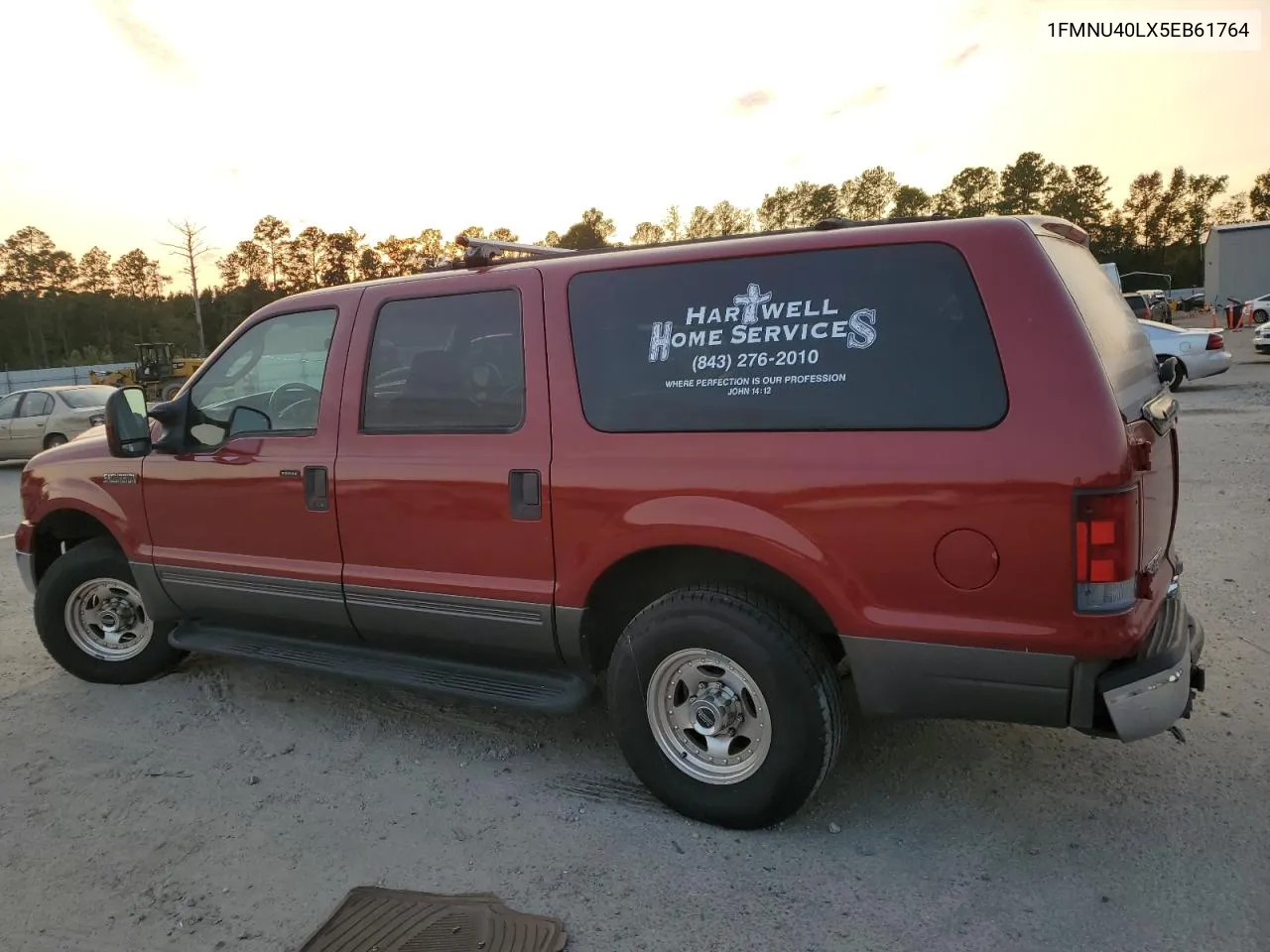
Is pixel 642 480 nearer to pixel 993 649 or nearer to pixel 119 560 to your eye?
pixel 993 649

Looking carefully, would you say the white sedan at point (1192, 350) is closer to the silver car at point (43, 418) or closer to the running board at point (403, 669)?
the running board at point (403, 669)

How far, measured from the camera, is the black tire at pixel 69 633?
4.65 meters

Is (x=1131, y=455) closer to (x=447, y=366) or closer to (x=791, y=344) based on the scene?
(x=791, y=344)

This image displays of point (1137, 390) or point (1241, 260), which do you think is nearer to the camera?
point (1137, 390)

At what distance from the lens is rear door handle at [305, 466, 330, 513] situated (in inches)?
148

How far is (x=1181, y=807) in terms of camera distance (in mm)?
3070

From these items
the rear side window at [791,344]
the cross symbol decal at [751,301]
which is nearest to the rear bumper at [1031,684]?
the rear side window at [791,344]

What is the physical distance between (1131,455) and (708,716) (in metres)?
1.57

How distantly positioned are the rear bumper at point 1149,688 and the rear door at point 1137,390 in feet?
0.83

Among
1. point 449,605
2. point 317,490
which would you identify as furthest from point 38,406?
point 449,605

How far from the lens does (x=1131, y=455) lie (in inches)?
97.7

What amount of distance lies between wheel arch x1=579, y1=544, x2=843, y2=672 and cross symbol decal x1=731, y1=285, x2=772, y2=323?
790mm

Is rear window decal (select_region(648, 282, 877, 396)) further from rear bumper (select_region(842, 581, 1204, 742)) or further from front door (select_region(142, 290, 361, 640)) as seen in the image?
front door (select_region(142, 290, 361, 640))

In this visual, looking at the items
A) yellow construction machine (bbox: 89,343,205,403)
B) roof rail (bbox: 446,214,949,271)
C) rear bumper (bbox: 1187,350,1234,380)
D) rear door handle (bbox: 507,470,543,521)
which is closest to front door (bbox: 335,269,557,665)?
rear door handle (bbox: 507,470,543,521)
